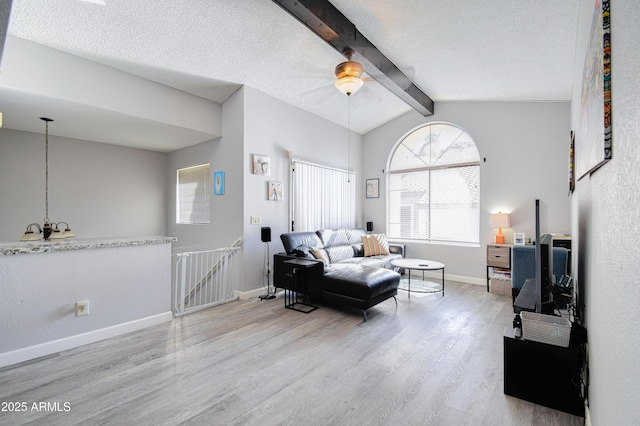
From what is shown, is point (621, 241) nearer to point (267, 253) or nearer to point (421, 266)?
point (421, 266)

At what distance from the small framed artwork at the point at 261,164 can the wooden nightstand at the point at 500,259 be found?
3.74 meters

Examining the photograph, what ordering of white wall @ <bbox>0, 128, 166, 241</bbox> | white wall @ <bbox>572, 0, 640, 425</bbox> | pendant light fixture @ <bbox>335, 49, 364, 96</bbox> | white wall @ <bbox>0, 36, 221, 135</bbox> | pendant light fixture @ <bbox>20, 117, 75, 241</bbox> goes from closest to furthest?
white wall @ <bbox>572, 0, 640, 425</bbox>
white wall @ <bbox>0, 36, 221, 135</bbox>
pendant light fixture @ <bbox>20, 117, 75, 241</bbox>
pendant light fixture @ <bbox>335, 49, 364, 96</bbox>
white wall @ <bbox>0, 128, 166, 241</bbox>

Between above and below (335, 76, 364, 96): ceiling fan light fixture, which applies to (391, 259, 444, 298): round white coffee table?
below

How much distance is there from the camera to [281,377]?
223 cm

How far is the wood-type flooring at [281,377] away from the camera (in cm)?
182

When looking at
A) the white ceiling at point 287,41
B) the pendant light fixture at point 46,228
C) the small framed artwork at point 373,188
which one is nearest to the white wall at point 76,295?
the pendant light fixture at point 46,228

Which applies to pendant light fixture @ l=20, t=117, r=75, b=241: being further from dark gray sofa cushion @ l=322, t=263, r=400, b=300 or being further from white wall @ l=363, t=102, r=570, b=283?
white wall @ l=363, t=102, r=570, b=283

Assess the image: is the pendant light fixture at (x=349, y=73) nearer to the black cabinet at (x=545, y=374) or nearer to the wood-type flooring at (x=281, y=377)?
the wood-type flooring at (x=281, y=377)

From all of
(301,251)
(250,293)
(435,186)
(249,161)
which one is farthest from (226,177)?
(435,186)

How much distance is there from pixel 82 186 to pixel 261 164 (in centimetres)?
330

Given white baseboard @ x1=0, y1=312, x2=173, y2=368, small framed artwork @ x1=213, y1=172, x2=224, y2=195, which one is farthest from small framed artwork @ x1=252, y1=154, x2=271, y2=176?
white baseboard @ x1=0, y1=312, x2=173, y2=368

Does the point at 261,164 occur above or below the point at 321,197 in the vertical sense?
above

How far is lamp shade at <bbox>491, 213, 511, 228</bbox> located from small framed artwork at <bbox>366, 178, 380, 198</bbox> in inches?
88.3

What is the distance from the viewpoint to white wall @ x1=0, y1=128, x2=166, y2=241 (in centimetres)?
439
